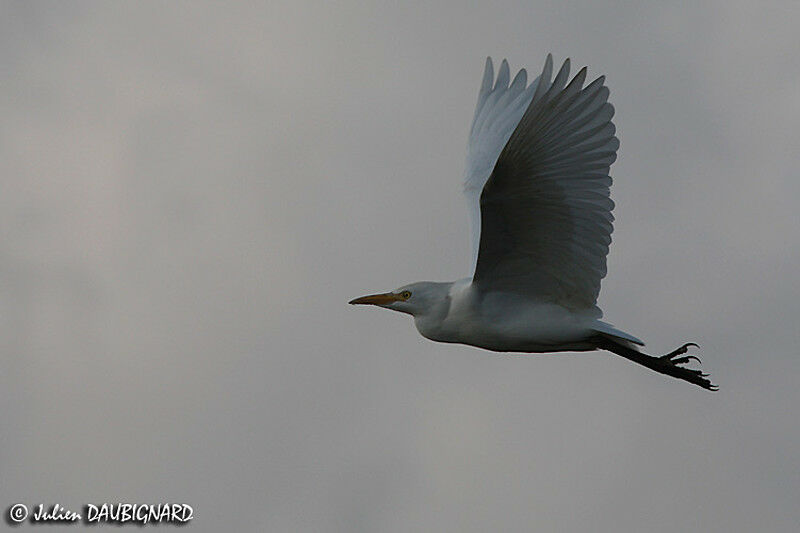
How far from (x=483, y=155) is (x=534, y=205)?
5054mm

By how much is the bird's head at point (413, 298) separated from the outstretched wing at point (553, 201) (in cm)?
74

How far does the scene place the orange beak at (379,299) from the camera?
18141mm

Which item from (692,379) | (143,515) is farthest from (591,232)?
(143,515)

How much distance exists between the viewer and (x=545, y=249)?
16922mm

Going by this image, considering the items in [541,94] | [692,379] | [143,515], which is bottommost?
[143,515]

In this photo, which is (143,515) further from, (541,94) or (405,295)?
(541,94)

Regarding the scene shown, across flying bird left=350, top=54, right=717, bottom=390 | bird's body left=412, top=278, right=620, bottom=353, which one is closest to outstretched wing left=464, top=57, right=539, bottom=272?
flying bird left=350, top=54, right=717, bottom=390

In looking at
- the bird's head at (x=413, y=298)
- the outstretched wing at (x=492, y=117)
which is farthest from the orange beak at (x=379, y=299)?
the outstretched wing at (x=492, y=117)

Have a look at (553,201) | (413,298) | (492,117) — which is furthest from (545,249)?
(492,117)

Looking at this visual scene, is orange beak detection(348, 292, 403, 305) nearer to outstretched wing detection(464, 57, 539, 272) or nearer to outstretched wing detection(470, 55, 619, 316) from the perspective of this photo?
outstretched wing detection(470, 55, 619, 316)

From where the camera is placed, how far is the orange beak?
1814 cm

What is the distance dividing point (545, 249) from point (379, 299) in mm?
2608

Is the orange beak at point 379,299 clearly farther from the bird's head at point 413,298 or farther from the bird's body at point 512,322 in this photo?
the bird's body at point 512,322

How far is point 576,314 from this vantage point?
17516mm
